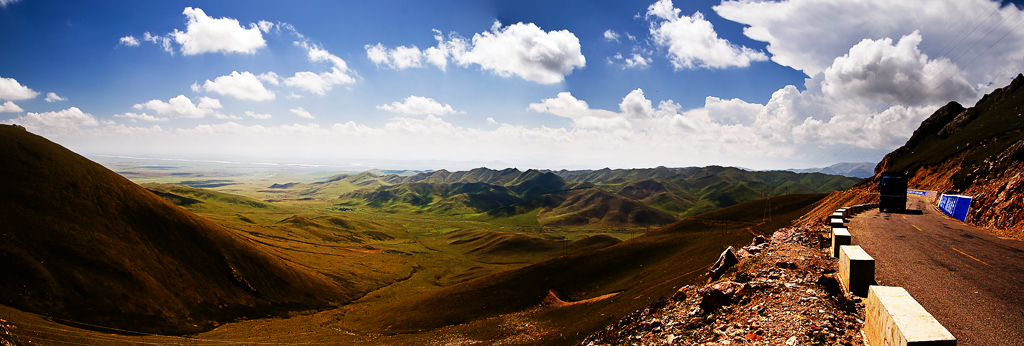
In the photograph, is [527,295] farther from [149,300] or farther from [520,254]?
[520,254]

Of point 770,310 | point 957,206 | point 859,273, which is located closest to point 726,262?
point 770,310

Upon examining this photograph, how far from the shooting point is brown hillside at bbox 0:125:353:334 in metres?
A: 61.7

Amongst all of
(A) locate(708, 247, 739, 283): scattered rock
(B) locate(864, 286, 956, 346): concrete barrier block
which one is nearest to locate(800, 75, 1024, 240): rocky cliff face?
(A) locate(708, 247, 739, 283): scattered rock

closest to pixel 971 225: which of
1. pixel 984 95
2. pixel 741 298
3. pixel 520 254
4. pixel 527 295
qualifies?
pixel 741 298

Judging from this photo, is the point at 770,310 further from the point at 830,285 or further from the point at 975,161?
the point at 975,161

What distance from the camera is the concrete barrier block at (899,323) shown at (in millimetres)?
7773

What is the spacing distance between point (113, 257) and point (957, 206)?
13447 cm

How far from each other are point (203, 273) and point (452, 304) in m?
60.9

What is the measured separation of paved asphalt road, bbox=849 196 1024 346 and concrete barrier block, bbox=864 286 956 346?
8.93 feet

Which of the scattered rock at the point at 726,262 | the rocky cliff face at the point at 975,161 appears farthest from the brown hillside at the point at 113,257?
the rocky cliff face at the point at 975,161

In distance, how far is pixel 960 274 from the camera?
1664 centimetres

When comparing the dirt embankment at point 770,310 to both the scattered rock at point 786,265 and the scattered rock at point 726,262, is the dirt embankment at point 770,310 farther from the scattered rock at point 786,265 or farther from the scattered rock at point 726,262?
the scattered rock at point 726,262

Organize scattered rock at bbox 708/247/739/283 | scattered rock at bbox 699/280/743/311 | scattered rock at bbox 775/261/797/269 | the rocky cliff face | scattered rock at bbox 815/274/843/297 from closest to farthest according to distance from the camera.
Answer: scattered rock at bbox 815/274/843/297 < scattered rock at bbox 699/280/743/311 < scattered rock at bbox 775/261/797/269 < scattered rock at bbox 708/247/739/283 < the rocky cliff face

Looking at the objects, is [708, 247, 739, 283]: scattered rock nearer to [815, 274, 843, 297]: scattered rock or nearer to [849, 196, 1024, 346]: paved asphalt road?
[849, 196, 1024, 346]: paved asphalt road
